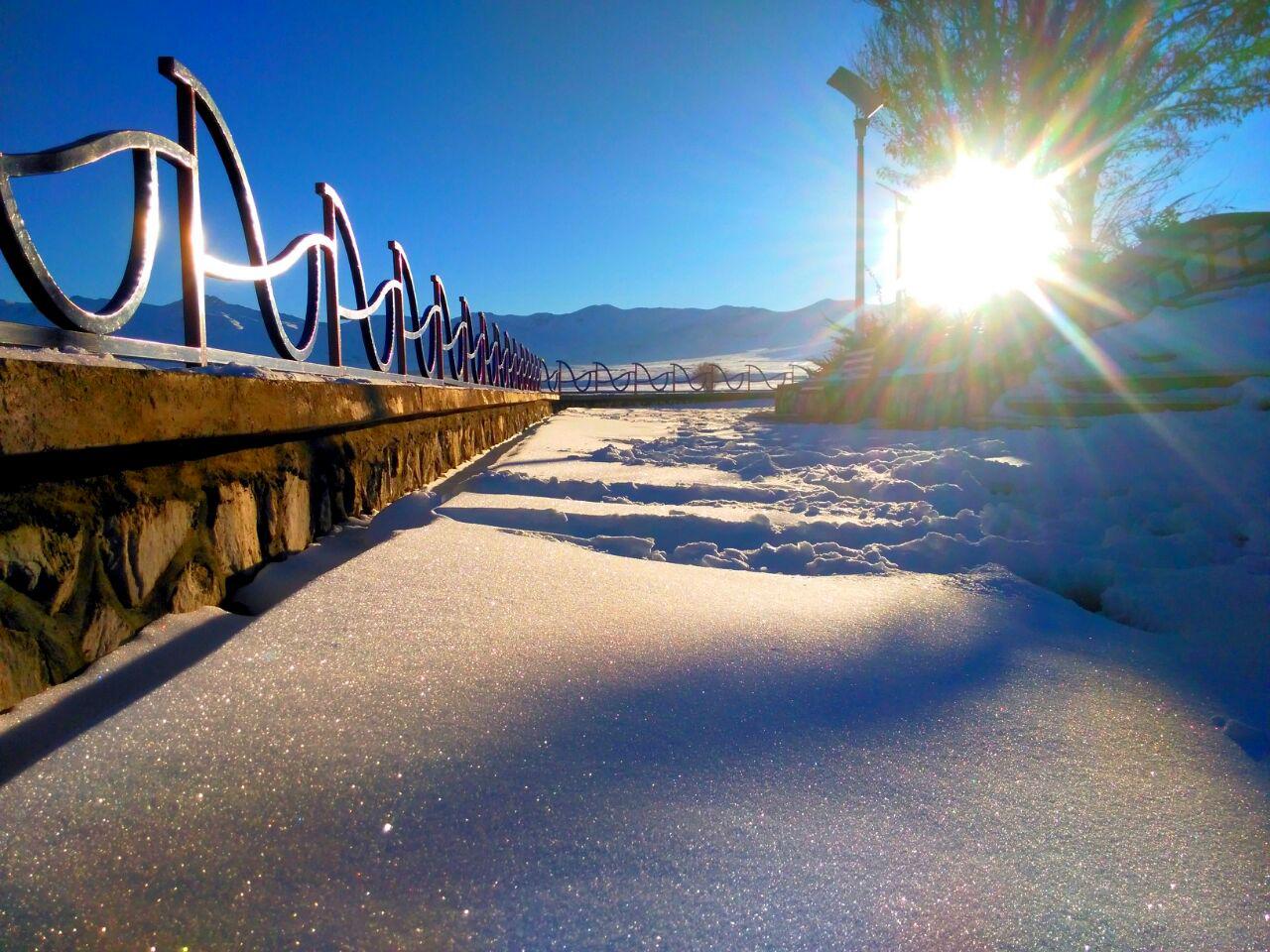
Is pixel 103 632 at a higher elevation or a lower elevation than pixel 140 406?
lower

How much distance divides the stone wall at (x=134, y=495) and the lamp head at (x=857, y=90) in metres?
12.3

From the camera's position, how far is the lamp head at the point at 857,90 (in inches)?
445


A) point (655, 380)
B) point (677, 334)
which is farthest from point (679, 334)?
point (655, 380)

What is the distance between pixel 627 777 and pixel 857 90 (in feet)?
44.0

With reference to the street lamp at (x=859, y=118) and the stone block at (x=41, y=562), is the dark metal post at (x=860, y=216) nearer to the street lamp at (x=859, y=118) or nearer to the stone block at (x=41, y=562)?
the street lamp at (x=859, y=118)

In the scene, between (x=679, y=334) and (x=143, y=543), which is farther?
(x=679, y=334)

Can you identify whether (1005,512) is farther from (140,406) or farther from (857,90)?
(857,90)

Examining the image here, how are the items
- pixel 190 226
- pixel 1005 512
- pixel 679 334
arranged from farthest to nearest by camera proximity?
pixel 679 334 → pixel 1005 512 → pixel 190 226

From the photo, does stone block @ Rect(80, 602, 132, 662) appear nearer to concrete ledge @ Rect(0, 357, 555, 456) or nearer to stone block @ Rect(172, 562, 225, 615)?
stone block @ Rect(172, 562, 225, 615)

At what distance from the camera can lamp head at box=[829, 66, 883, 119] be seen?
11.3 m

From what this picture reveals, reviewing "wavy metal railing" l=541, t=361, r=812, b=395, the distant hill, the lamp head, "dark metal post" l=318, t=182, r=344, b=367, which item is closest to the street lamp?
the lamp head

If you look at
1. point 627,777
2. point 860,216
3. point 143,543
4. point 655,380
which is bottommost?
point 627,777

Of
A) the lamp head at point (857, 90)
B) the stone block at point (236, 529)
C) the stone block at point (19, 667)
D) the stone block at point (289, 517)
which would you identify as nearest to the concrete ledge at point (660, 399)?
the lamp head at point (857, 90)

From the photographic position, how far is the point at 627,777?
81cm
